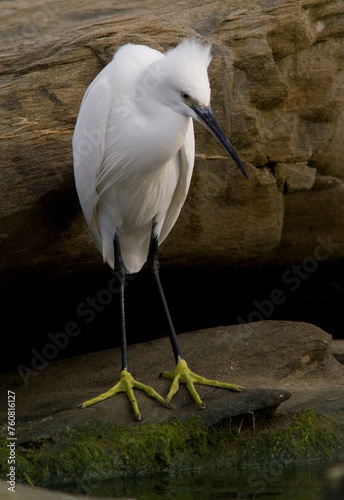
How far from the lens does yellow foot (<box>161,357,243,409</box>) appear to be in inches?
150

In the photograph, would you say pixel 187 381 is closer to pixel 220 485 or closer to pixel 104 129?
pixel 220 485

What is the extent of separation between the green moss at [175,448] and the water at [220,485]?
0.22 feet

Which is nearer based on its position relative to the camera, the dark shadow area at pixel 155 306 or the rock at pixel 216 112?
the rock at pixel 216 112

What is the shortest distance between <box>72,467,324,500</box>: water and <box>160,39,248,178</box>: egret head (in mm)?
1383

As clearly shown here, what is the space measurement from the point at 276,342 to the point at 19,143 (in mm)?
1929

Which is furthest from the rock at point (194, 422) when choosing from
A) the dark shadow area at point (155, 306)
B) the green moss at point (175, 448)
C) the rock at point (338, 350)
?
the dark shadow area at point (155, 306)

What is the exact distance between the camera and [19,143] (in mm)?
4219

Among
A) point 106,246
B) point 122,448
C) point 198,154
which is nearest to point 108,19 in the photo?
point 198,154

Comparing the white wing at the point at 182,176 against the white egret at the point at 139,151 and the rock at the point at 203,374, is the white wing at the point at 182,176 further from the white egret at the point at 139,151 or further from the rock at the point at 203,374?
the rock at the point at 203,374

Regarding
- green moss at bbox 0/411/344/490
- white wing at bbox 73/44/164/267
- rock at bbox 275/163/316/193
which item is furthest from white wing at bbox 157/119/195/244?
green moss at bbox 0/411/344/490

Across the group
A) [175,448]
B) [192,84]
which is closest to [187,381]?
[175,448]

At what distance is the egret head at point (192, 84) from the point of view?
333cm

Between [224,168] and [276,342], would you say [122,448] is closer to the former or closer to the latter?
[276,342]

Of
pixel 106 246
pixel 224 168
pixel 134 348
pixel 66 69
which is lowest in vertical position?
pixel 134 348
